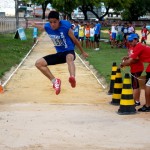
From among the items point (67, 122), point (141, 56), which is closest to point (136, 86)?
point (141, 56)

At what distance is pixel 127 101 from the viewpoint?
10.2 metres

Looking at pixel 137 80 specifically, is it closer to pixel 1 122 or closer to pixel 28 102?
pixel 28 102

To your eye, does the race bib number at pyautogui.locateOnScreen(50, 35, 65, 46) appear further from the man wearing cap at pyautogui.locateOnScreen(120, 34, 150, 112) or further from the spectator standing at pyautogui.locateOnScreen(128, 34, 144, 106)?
the spectator standing at pyautogui.locateOnScreen(128, 34, 144, 106)

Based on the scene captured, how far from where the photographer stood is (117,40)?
32781mm

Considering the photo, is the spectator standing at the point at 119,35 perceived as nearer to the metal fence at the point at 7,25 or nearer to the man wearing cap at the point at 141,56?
the metal fence at the point at 7,25

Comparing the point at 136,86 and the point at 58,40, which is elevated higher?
the point at 58,40

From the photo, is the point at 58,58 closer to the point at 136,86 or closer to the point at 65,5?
the point at 136,86

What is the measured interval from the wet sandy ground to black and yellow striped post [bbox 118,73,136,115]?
16cm

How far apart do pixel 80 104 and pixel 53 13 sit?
2533 millimetres

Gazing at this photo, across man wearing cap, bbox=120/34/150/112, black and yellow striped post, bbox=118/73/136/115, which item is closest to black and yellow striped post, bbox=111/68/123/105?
man wearing cap, bbox=120/34/150/112

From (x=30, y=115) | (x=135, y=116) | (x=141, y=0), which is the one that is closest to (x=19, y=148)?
(x=30, y=115)

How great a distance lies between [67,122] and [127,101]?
168cm

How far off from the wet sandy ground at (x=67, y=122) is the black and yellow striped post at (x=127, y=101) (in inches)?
6.4

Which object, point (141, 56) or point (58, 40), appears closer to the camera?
point (58, 40)
